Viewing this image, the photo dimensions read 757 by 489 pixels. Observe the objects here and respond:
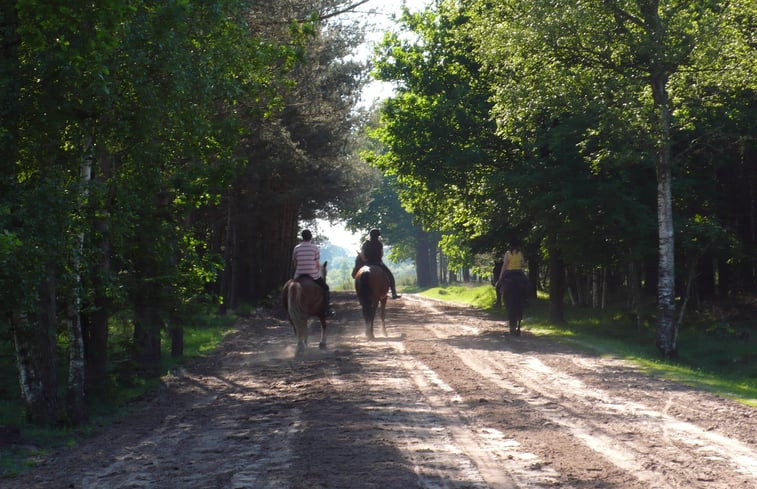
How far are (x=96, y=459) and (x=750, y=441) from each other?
6.75 m

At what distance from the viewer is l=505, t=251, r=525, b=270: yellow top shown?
21344mm

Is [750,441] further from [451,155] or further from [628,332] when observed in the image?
[451,155]

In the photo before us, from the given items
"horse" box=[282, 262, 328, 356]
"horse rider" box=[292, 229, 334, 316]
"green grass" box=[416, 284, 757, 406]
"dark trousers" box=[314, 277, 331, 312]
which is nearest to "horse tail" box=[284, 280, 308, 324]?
"horse" box=[282, 262, 328, 356]

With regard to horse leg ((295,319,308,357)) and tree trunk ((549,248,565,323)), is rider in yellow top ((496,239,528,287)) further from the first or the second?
tree trunk ((549,248,565,323))

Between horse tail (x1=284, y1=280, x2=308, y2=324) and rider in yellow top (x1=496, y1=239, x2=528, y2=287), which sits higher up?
rider in yellow top (x1=496, y1=239, x2=528, y2=287)

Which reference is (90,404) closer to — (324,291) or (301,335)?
(301,335)

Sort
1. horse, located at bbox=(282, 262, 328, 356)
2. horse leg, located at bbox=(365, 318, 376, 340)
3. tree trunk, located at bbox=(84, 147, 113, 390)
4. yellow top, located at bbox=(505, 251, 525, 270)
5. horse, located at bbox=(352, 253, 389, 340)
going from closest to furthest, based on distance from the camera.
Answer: tree trunk, located at bbox=(84, 147, 113, 390), horse, located at bbox=(282, 262, 328, 356), yellow top, located at bbox=(505, 251, 525, 270), horse leg, located at bbox=(365, 318, 376, 340), horse, located at bbox=(352, 253, 389, 340)

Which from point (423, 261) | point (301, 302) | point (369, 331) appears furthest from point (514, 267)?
point (423, 261)

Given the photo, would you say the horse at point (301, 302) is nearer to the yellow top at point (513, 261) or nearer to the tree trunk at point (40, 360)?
the yellow top at point (513, 261)

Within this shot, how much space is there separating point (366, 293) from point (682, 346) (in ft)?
28.1

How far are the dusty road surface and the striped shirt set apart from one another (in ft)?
8.42

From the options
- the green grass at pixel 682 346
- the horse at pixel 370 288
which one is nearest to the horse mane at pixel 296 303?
the horse at pixel 370 288

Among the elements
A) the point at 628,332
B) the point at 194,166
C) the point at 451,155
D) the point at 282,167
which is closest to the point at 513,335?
the point at 628,332

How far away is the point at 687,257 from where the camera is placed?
24.5 metres
